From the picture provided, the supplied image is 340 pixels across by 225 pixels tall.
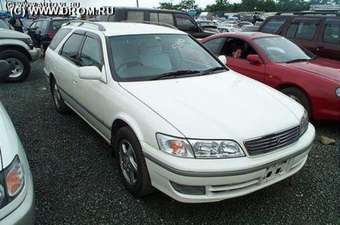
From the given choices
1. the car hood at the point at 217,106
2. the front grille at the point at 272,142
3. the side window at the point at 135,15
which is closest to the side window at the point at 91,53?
the car hood at the point at 217,106

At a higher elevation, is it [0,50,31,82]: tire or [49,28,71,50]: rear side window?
[49,28,71,50]: rear side window

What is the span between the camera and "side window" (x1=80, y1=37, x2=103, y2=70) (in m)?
3.77

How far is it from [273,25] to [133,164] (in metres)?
6.50

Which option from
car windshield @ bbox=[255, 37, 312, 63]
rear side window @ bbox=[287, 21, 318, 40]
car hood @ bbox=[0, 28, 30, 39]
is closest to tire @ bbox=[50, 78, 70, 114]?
car windshield @ bbox=[255, 37, 312, 63]

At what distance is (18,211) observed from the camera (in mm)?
1931

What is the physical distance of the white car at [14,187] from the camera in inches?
74.7

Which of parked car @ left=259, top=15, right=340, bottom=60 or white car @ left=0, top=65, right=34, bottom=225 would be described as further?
parked car @ left=259, top=15, right=340, bottom=60

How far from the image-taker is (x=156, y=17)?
10719 mm

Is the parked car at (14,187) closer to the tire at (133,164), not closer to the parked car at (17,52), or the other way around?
the tire at (133,164)

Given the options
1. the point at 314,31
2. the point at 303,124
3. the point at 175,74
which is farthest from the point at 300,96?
the point at 314,31

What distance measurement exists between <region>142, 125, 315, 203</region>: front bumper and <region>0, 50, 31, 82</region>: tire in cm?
677

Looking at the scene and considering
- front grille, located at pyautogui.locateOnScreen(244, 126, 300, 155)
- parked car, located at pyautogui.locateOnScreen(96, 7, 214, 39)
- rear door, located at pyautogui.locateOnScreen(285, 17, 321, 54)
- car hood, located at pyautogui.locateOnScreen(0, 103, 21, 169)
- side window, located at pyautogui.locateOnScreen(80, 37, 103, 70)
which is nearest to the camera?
car hood, located at pyautogui.locateOnScreen(0, 103, 21, 169)

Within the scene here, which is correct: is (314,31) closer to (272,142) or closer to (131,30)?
(131,30)

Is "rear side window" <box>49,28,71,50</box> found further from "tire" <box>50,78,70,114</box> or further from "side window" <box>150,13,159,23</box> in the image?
"side window" <box>150,13,159,23</box>
